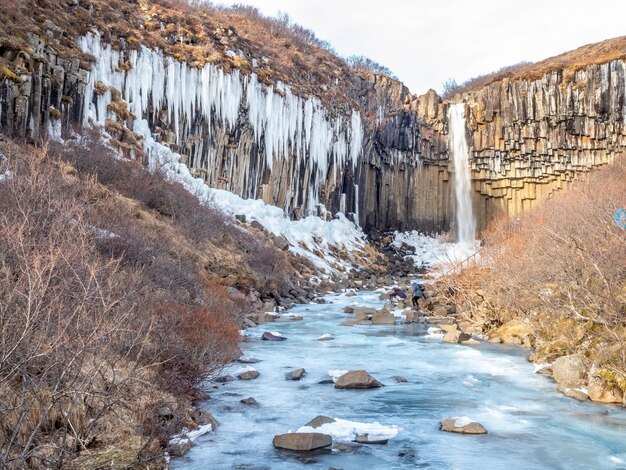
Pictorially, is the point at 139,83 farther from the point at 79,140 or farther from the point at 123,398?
the point at 123,398

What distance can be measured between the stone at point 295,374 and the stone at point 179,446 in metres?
3.41

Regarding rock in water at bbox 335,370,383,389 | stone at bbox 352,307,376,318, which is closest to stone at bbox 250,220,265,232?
stone at bbox 352,307,376,318

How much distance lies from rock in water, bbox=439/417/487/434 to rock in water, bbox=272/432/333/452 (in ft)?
5.00

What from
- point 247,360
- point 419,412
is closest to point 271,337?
point 247,360

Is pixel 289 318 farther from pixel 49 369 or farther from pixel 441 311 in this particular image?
pixel 49 369

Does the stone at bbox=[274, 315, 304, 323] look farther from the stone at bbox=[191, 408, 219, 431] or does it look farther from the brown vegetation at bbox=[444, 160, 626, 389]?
the stone at bbox=[191, 408, 219, 431]

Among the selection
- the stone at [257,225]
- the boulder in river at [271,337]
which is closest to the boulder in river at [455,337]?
the boulder in river at [271,337]

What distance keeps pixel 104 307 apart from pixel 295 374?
181 inches

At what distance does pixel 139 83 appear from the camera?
25.5 metres

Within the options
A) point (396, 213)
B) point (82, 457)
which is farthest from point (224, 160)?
point (82, 457)

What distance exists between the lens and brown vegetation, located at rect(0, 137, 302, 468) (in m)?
4.33

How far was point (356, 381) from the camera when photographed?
8.70 m

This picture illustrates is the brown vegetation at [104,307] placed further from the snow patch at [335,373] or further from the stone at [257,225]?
the stone at [257,225]

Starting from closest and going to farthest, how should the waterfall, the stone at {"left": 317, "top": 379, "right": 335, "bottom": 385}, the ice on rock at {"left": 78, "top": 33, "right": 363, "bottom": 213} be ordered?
the stone at {"left": 317, "top": 379, "right": 335, "bottom": 385} → the ice on rock at {"left": 78, "top": 33, "right": 363, "bottom": 213} → the waterfall
